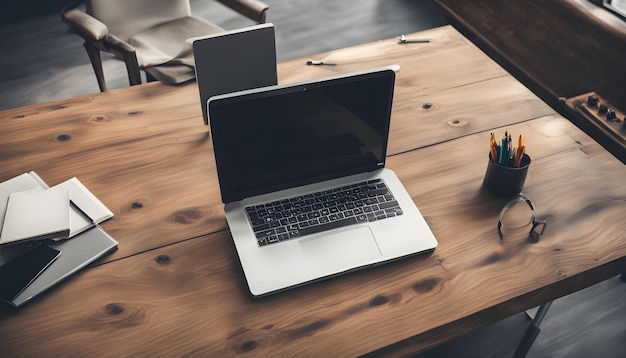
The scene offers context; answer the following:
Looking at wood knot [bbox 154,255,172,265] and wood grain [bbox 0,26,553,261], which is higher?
wood grain [bbox 0,26,553,261]

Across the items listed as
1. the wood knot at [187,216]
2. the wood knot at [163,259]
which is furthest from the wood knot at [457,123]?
the wood knot at [163,259]

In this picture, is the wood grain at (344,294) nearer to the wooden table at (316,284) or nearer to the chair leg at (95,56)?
the wooden table at (316,284)

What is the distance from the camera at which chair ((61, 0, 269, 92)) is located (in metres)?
2.30

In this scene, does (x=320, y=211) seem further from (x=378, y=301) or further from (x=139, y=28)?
(x=139, y=28)

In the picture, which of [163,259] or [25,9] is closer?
[163,259]

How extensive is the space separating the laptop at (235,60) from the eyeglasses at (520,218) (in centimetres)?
72

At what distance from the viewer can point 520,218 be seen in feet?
4.53

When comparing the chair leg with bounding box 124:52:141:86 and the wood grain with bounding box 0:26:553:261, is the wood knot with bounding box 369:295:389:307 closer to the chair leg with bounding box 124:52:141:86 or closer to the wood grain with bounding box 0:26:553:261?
the wood grain with bounding box 0:26:553:261

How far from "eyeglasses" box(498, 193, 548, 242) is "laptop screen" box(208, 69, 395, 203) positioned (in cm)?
34

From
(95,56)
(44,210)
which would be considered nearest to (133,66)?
(95,56)

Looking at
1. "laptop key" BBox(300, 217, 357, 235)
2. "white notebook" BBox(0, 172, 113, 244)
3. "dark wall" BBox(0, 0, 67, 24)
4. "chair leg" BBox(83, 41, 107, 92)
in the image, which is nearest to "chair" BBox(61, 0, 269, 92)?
"chair leg" BBox(83, 41, 107, 92)

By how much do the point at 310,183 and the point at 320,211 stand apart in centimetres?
9

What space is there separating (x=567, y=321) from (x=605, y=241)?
2.54 ft

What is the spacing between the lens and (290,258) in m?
1.25
